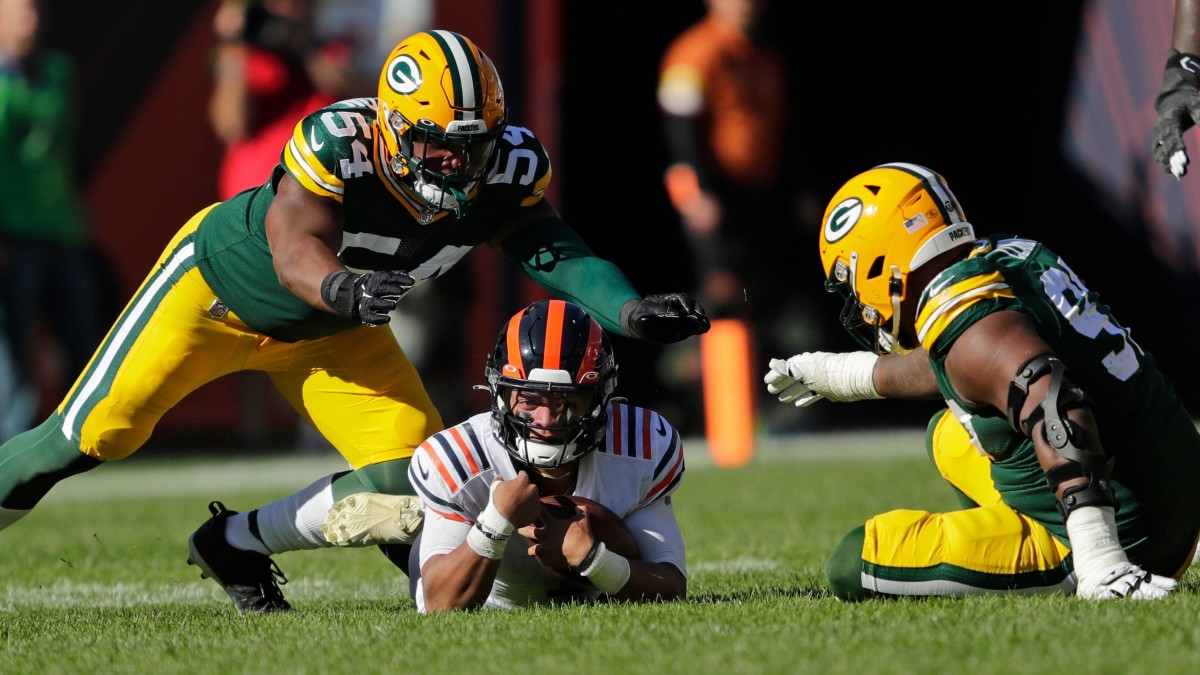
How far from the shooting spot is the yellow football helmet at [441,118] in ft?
14.9

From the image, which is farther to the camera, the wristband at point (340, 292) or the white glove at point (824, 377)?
the white glove at point (824, 377)

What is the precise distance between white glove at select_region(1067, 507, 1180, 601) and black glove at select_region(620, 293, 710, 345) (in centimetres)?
116

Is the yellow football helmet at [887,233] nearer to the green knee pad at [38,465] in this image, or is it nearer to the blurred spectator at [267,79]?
the green knee pad at [38,465]

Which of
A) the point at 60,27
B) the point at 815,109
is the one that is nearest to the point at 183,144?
the point at 60,27

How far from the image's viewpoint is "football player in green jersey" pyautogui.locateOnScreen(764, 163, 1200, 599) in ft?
12.1

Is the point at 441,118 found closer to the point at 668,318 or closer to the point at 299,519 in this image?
the point at 668,318

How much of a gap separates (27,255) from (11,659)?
7.59m

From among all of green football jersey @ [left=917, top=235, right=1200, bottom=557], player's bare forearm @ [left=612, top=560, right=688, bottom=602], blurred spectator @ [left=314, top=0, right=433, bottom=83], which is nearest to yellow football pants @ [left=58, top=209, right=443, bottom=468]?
player's bare forearm @ [left=612, top=560, right=688, bottom=602]

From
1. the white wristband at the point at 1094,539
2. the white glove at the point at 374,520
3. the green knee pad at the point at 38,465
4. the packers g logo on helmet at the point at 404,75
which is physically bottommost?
the white glove at the point at 374,520

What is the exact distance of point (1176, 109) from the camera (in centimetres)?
464

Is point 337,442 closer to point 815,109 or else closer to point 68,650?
point 68,650

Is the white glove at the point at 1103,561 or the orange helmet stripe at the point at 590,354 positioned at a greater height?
the orange helmet stripe at the point at 590,354

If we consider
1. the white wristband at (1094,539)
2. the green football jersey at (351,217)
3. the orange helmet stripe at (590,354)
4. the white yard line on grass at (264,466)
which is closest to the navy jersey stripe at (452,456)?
the orange helmet stripe at (590,354)

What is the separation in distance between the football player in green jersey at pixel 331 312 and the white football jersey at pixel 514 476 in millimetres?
331
